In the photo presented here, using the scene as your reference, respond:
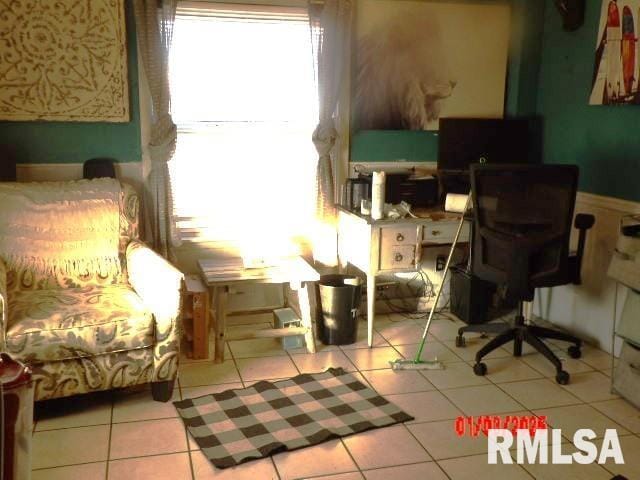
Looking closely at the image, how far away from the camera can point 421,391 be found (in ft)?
9.50

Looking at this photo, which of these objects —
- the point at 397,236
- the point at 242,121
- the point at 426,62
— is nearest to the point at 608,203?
the point at 397,236

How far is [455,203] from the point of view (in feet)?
11.6

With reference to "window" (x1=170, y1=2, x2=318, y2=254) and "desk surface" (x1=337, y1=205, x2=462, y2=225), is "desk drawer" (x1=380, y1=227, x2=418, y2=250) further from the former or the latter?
"window" (x1=170, y1=2, x2=318, y2=254)

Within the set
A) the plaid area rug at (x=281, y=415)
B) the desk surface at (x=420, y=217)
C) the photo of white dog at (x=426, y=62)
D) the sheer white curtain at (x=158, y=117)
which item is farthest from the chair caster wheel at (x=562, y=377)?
the sheer white curtain at (x=158, y=117)

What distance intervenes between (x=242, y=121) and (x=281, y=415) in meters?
1.75

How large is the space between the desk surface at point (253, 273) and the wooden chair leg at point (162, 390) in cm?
57

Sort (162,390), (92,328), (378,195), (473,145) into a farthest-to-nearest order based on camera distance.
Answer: (473,145) → (378,195) → (162,390) → (92,328)

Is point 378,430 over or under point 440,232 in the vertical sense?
under

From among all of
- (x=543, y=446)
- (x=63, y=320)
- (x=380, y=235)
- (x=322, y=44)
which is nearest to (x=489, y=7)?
(x=322, y=44)

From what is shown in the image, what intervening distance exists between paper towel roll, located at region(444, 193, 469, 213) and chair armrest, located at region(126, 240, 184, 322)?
1586 millimetres

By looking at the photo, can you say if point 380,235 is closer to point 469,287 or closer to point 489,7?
point 469,287

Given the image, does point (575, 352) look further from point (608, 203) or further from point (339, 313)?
point (339, 313)

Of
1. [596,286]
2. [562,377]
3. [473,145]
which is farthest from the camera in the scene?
[473,145]

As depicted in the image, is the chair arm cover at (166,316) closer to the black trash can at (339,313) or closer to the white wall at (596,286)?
the black trash can at (339,313)
